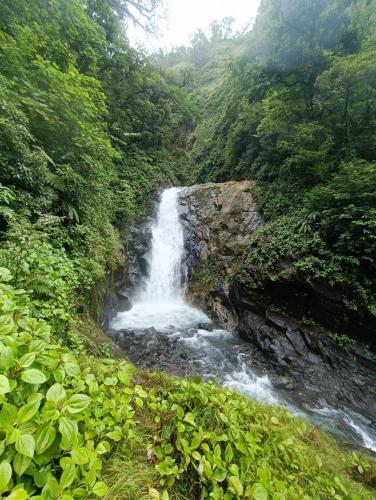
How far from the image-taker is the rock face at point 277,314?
5.62 meters

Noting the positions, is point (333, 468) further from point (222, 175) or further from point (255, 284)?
point (222, 175)

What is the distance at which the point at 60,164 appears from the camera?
517 cm

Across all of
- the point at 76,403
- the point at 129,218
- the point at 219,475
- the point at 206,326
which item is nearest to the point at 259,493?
the point at 219,475

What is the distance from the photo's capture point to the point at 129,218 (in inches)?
457

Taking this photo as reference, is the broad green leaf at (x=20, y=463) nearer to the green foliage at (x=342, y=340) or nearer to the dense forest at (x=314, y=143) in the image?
the dense forest at (x=314, y=143)

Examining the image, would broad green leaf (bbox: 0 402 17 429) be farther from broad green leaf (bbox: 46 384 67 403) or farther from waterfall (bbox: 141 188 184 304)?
waterfall (bbox: 141 188 184 304)

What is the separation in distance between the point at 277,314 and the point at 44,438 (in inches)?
288

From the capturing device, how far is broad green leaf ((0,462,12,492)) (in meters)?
0.72

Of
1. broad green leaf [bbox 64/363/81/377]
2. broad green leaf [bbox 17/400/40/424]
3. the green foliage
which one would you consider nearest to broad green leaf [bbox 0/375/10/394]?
broad green leaf [bbox 17/400/40/424]

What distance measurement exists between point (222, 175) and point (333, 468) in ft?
49.7

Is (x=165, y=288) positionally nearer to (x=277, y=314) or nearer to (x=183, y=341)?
(x=183, y=341)

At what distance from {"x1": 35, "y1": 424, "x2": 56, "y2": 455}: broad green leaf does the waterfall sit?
9.57 meters

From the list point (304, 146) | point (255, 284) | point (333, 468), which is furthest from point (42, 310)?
point (304, 146)

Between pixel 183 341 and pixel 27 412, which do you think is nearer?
pixel 27 412
